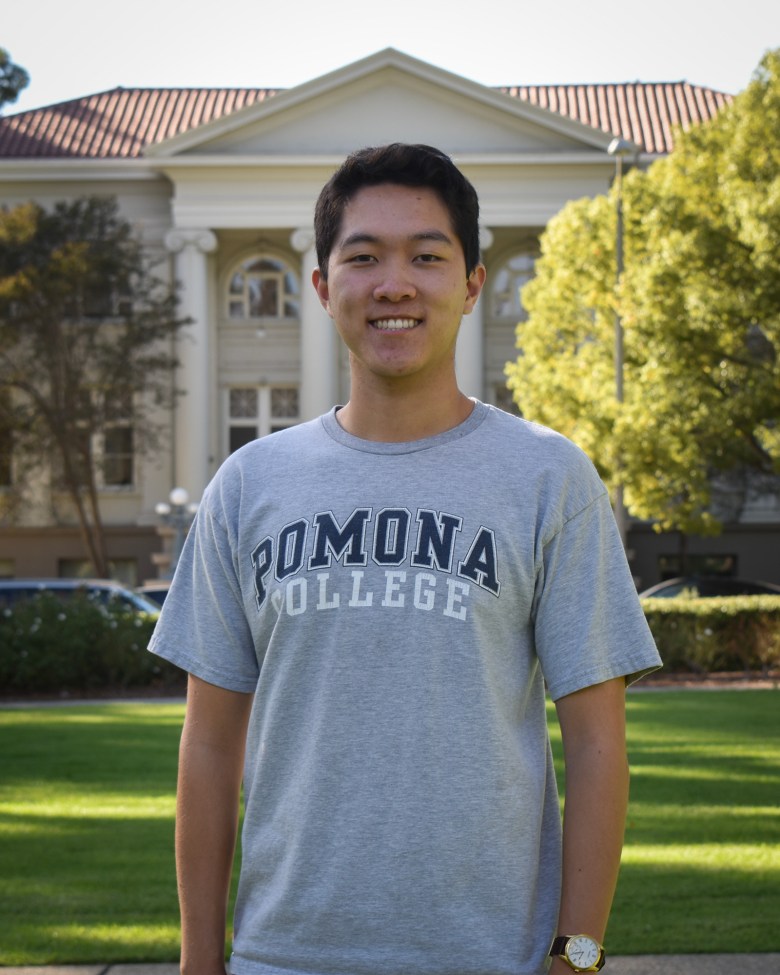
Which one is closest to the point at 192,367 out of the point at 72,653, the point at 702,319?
the point at 702,319

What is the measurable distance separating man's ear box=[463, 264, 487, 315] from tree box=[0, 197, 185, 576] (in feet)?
115

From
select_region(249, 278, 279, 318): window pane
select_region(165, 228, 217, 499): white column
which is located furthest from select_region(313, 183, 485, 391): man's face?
select_region(249, 278, 279, 318): window pane

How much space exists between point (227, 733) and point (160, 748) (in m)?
10.4

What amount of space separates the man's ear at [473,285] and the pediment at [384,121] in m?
40.2

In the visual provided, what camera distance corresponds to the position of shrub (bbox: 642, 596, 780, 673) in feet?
72.0

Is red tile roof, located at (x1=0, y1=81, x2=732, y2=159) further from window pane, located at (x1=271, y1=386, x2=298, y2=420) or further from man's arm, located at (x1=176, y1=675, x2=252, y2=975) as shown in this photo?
man's arm, located at (x1=176, y1=675, x2=252, y2=975)

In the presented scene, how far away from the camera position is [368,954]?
7.78 ft

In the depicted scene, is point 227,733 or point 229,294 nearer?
point 227,733

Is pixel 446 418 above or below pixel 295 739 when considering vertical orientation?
above

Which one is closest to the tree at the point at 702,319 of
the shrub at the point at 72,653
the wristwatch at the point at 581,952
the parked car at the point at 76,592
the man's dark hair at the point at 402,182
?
the parked car at the point at 76,592

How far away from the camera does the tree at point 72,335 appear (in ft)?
122

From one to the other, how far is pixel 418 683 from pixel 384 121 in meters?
41.9

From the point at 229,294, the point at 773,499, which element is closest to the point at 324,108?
the point at 229,294

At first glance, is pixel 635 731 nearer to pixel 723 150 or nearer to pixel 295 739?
pixel 295 739
